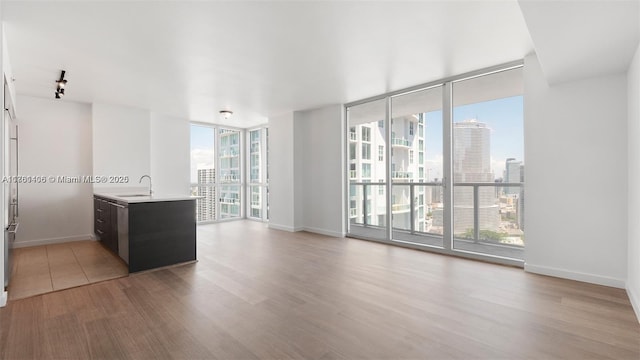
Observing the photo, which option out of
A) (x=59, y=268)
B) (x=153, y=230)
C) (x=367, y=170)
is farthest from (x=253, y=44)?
(x=59, y=268)

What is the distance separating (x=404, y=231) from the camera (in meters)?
5.37

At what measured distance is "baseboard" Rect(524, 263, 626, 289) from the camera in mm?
3041

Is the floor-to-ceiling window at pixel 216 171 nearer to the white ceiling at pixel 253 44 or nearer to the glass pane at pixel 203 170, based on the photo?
the glass pane at pixel 203 170

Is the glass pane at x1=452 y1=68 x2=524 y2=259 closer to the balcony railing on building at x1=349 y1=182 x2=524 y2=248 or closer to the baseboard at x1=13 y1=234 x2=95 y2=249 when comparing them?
the balcony railing on building at x1=349 y1=182 x2=524 y2=248

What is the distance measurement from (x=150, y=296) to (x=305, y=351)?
5.94 feet

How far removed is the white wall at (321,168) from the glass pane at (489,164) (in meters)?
2.19

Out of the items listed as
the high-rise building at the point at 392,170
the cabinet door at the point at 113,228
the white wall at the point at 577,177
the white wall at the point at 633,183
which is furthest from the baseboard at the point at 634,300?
the cabinet door at the point at 113,228

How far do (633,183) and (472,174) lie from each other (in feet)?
5.68

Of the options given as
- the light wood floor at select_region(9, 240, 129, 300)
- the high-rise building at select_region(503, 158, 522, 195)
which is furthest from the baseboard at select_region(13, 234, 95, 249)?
the high-rise building at select_region(503, 158, 522, 195)

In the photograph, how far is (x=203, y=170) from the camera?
7.91 meters

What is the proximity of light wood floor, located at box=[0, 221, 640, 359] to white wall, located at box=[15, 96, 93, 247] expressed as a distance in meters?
3.26

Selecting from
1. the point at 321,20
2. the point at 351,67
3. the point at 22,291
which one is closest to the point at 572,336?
the point at 321,20

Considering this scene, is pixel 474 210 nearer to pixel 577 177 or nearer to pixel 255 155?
pixel 577 177

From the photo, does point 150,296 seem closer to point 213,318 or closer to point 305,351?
point 213,318
